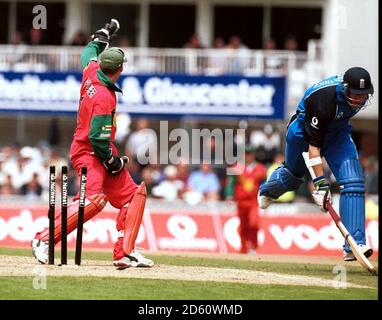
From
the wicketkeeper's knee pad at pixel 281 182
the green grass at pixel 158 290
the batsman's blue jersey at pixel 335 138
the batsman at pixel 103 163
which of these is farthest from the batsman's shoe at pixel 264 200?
the batsman at pixel 103 163

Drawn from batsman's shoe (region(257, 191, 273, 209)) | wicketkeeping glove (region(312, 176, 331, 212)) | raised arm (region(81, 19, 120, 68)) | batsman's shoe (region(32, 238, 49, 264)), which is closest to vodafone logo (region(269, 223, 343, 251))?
batsman's shoe (region(257, 191, 273, 209))

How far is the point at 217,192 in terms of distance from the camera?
24516 millimetres

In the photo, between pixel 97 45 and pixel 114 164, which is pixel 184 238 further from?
pixel 114 164

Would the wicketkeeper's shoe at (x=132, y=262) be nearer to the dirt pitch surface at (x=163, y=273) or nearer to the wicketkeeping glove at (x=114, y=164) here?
the dirt pitch surface at (x=163, y=273)

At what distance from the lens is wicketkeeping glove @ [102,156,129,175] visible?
12297mm

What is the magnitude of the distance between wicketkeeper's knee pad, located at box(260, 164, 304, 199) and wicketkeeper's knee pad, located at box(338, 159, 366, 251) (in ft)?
3.68

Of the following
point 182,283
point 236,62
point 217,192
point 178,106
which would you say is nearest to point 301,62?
point 236,62

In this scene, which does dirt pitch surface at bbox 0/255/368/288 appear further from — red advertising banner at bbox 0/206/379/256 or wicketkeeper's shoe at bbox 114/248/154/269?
red advertising banner at bbox 0/206/379/256

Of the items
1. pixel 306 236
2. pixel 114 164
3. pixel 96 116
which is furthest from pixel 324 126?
pixel 306 236

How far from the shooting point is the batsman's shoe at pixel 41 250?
12.4 meters

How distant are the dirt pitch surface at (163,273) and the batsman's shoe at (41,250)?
0.09m

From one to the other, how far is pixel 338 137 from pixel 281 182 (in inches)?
49.9

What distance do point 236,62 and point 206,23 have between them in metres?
4.16

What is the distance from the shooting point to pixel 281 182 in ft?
47.7
